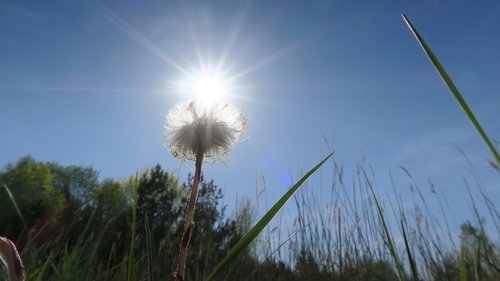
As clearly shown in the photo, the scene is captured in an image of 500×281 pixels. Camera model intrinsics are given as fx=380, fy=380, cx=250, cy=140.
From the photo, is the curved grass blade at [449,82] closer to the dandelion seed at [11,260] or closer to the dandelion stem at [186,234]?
the dandelion stem at [186,234]

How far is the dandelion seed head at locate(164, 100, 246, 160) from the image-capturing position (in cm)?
113

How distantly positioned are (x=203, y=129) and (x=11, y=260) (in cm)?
62

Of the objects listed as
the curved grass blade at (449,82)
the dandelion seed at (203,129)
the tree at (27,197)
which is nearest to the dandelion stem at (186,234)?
the dandelion seed at (203,129)

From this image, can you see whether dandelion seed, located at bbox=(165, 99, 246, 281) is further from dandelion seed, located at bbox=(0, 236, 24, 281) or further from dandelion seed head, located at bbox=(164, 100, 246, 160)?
dandelion seed, located at bbox=(0, 236, 24, 281)

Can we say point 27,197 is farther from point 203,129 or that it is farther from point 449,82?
point 449,82

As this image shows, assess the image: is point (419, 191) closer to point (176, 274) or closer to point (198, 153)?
point (198, 153)

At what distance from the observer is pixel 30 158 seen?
1246 inches

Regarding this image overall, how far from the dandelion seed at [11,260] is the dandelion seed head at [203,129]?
0.54 m

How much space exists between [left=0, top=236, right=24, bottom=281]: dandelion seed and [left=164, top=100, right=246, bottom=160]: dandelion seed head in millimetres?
542

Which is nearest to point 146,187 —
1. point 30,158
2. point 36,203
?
point 36,203

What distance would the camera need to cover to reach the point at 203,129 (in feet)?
3.74

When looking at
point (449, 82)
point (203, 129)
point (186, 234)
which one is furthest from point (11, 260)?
point (449, 82)

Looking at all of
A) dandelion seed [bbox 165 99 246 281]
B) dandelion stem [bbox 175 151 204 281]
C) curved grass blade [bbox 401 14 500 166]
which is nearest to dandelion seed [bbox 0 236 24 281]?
dandelion stem [bbox 175 151 204 281]

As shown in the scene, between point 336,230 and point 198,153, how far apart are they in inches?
110
